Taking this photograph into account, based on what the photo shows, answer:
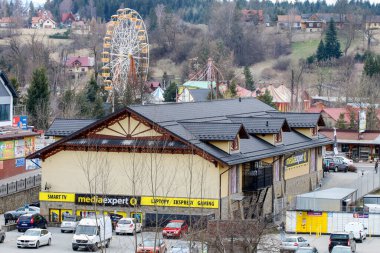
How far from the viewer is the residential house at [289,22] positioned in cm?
18838

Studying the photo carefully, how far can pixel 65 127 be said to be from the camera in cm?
4869

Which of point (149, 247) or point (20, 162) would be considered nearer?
point (149, 247)

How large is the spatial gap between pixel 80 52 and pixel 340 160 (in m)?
117

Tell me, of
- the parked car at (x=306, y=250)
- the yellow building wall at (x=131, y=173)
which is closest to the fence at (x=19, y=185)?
the yellow building wall at (x=131, y=173)

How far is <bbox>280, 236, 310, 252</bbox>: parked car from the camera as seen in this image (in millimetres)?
38375

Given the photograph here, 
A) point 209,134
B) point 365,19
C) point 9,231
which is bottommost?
point 9,231

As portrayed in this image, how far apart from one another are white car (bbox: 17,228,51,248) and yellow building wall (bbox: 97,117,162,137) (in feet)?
22.4

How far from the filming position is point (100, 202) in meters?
45.8

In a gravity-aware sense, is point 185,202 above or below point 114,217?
above

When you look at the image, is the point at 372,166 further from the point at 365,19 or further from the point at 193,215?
the point at 365,19

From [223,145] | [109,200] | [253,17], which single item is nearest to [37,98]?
[109,200]

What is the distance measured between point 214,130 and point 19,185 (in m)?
11.6

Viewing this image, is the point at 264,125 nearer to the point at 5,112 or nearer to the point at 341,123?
the point at 5,112

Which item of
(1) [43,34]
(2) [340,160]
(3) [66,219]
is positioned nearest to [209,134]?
(3) [66,219]
